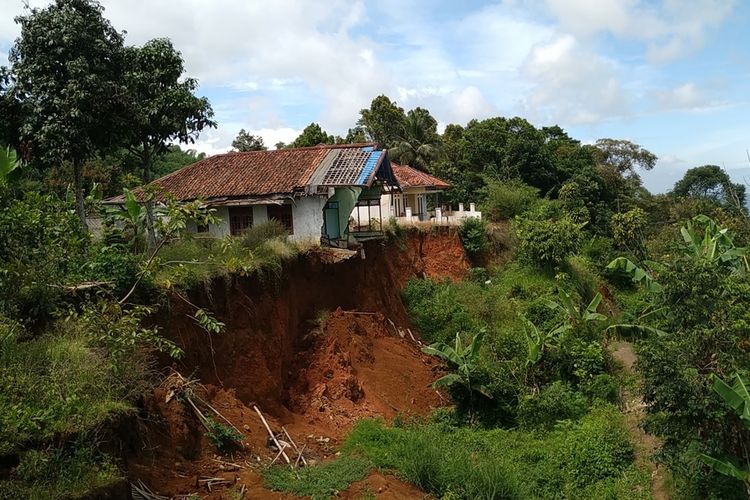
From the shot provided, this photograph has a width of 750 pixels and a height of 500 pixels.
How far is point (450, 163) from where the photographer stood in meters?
39.4

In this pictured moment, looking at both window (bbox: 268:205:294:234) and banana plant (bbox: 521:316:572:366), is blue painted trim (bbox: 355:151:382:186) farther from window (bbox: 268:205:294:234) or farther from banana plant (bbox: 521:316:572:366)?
banana plant (bbox: 521:316:572:366)

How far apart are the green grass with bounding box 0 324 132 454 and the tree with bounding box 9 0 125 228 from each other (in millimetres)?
7702

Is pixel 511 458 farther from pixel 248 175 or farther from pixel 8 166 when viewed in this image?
pixel 248 175

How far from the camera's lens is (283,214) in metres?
21.4

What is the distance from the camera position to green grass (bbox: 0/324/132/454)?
7.15m

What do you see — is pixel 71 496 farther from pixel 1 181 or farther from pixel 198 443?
pixel 1 181

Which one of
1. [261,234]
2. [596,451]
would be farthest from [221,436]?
[596,451]

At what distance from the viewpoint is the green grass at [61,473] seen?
22.8 feet

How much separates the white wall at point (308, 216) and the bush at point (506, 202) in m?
14.0

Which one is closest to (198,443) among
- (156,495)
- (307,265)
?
(156,495)

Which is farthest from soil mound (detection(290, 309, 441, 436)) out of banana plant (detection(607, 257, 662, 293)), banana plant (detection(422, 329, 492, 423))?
banana plant (detection(607, 257, 662, 293))

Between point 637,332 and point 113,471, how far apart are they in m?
14.2

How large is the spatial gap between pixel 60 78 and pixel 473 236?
1835cm

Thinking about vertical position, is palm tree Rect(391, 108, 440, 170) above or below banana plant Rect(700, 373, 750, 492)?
above
